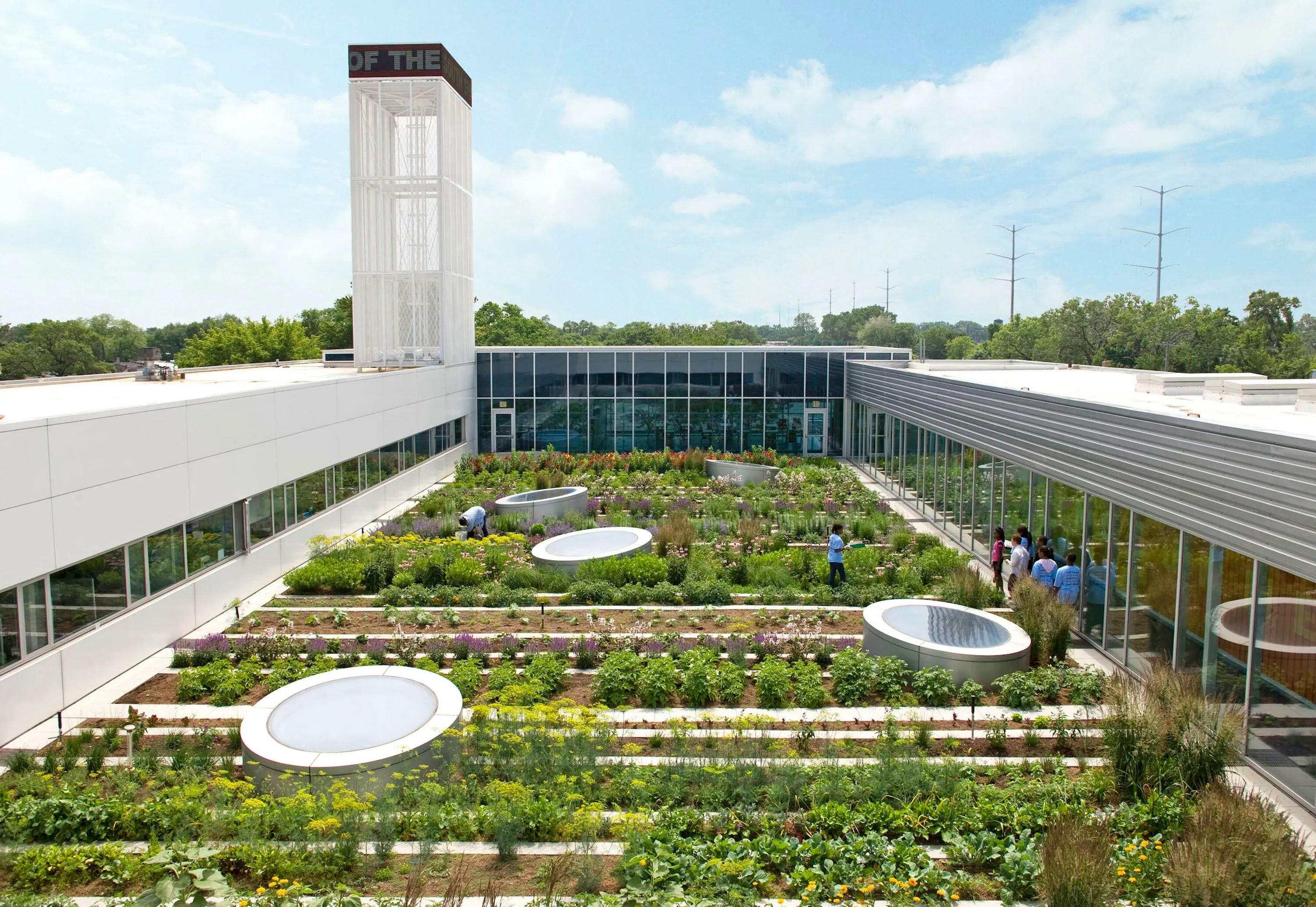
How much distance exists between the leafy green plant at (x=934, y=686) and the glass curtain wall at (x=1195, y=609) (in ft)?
7.93

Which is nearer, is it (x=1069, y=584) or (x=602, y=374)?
(x=1069, y=584)

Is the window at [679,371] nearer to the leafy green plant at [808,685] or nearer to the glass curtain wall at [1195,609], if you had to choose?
the glass curtain wall at [1195,609]

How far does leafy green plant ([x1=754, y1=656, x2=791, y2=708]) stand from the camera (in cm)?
1123

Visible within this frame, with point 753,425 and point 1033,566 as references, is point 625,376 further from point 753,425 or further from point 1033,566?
point 1033,566

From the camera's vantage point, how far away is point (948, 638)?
12477 mm

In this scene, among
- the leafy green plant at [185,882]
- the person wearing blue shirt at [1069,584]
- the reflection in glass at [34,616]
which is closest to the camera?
the leafy green plant at [185,882]

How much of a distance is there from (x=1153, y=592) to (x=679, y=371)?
25941mm

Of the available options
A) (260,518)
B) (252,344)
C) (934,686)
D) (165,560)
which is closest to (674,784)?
(934,686)

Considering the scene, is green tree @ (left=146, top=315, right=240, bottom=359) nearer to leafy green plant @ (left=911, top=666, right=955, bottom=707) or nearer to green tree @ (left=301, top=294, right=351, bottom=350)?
green tree @ (left=301, top=294, right=351, bottom=350)

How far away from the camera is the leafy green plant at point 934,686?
11352 mm

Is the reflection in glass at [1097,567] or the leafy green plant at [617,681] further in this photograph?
the reflection in glass at [1097,567]

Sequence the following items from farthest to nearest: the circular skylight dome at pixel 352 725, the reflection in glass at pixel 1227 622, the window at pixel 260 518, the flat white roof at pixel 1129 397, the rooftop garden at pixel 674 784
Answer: the window at pixel 260 518 < the flat white roof at pixel 1129 397 < the reflection in glass at pixel 1227 622 < the circular skylight dome at pixel 352 725 < the rooftop garden at pixel 674 784

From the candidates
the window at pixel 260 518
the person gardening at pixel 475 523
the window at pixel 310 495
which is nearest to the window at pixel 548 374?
the person gardening at pixel 475 523

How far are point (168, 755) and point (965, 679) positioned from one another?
Answer: 892 centimetres
